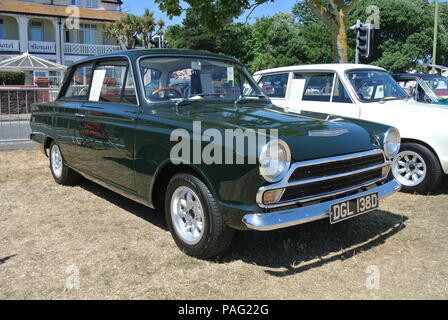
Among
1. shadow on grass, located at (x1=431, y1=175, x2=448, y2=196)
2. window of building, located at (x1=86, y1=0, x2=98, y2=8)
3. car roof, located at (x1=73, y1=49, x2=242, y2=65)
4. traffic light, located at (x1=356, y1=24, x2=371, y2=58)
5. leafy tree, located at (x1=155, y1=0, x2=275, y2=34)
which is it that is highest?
window of building, located at (x1=86, y1=0, x2=98, y2=8)

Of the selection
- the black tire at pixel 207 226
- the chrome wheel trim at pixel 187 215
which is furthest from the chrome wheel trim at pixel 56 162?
the black tire at pixel 207 226

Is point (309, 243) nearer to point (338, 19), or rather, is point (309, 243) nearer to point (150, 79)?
point (150, 79)

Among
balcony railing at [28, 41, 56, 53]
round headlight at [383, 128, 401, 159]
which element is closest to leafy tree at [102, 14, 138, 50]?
balcony railing at [28, 41, 56, 53]

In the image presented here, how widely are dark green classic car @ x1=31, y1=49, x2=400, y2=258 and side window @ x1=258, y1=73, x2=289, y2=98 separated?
2207mm

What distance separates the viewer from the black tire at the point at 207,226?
120 inches

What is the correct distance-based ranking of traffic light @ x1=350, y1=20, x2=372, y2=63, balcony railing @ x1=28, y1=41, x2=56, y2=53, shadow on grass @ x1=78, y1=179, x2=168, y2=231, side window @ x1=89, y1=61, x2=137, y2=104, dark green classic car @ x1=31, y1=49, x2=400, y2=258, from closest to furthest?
dark green classic car @ x1=31, y1=49, x2=400, y2=258, side window @ x1=89, y1=61, x2=137, y2=104, shadow on grass @ x1=78, y1=179, x2=168, y2=231, traffic light @ x1=350, y1=20, x2=372, y2=63, balcony railing @ x1=28, y1=41, x2=56, y2=53

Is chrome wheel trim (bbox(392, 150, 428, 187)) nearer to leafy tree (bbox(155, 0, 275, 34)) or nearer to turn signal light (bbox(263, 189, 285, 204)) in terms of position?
turn signal light (bbox(263, 189, 285, 204))

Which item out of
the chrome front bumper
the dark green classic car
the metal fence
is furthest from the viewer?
the metal fence

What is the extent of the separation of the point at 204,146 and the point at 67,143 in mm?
2742

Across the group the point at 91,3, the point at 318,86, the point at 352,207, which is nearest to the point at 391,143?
the point at 352,207

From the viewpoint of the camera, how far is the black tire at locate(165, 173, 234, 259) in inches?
120

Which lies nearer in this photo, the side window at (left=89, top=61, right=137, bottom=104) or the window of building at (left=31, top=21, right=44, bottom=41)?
the side window at (left=89, top=61, right=137, bottom=104)

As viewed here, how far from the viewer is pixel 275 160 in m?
2.85
